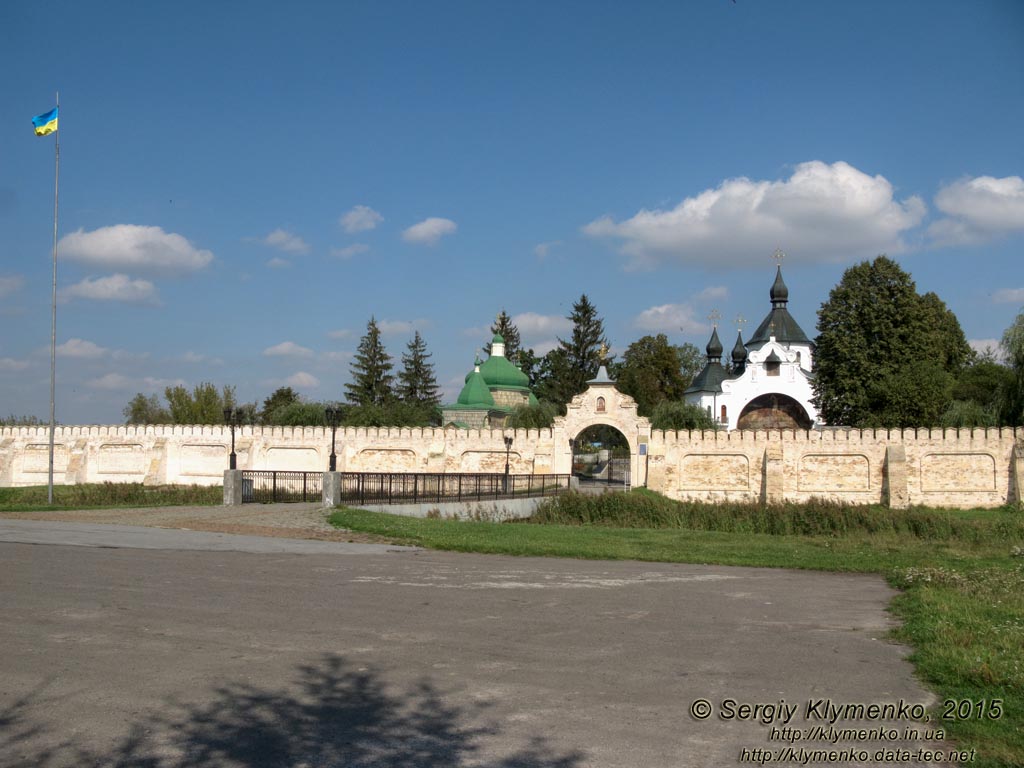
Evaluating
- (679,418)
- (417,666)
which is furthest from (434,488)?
(417,666)

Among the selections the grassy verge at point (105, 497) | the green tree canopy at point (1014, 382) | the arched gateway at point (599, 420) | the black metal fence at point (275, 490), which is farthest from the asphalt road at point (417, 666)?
the green tree canopy at point (1014, 382)

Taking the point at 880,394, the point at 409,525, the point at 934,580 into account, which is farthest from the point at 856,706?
the point at 880,394

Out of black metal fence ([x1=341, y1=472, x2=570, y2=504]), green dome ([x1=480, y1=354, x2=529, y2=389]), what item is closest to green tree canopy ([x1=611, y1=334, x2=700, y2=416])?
green dome ([x1=480, y1=354, x2=529, y2=389])

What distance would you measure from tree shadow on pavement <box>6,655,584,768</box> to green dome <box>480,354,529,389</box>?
176ft

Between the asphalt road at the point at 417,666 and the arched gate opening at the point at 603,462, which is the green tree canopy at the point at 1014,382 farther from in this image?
the asphalt road at the point at 417,666

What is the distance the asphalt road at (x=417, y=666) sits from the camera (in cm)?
485

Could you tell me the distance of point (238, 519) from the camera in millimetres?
18188

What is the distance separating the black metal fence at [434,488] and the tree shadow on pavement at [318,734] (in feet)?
55.0

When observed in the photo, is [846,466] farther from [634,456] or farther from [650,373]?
[650,373]

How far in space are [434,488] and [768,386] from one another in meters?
45.4

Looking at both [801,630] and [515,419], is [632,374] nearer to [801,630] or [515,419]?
[515,419]

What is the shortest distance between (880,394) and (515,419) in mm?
17744

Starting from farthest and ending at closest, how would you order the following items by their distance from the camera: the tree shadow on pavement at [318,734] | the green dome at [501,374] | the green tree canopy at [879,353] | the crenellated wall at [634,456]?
the green dome at [501,374] < the green tree canopy at [879,353] < the crenellated wall at [634,456] < the tree shadow on pavement at [318,734]

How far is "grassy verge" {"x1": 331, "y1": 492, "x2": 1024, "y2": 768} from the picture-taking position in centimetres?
617
